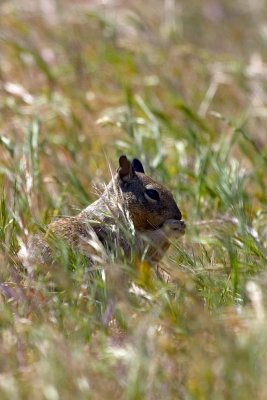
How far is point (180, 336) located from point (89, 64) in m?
4.01

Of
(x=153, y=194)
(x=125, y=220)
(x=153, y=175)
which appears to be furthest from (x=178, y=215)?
(x=125, y=220)

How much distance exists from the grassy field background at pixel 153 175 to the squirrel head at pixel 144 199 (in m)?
0.14

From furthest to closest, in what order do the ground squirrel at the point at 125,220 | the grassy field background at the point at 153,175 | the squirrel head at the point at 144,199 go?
the squirrel head at the point at 144,199 < the ground squirrel at the point at 125,220 < the grassy field background at the point at 153,175

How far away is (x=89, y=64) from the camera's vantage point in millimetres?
6559

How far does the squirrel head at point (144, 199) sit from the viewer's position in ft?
13.9

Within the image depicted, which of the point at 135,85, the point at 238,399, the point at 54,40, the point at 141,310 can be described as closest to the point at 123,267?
the point at 141,310

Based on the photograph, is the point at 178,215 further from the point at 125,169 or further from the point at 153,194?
the point at 125,169

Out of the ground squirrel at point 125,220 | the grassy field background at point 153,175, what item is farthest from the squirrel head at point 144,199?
the grassy field background at point 153,175

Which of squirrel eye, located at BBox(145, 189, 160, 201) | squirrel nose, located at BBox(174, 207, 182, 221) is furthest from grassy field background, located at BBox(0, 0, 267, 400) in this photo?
squirrel eye, located at BBox(145, 189, 160, 201)

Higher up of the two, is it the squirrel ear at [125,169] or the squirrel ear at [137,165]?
the squirrel ear at [125,169]

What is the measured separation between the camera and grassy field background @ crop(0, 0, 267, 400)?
8.14 feet

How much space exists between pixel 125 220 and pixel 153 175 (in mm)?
1439

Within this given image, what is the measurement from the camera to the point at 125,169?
4.32 meters

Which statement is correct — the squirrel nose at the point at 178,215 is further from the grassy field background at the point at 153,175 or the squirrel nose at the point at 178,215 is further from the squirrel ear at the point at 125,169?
the squirrel ear at the point at 125,169
